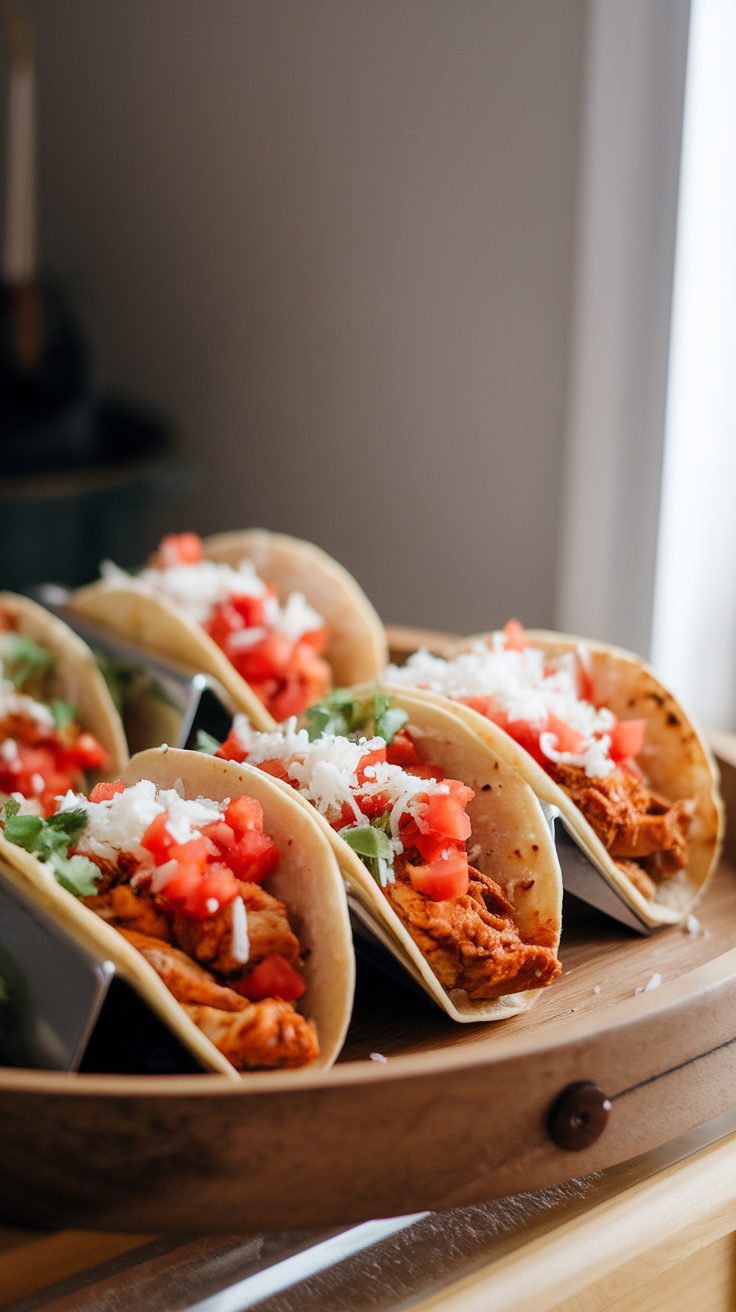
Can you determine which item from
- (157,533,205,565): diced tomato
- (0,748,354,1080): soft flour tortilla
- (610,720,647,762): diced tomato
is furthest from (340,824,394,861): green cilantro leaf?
(157,533,205,565): diced tomato

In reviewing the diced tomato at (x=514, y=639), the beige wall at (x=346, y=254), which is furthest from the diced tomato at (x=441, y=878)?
the beige wall at (x=346, y=254)

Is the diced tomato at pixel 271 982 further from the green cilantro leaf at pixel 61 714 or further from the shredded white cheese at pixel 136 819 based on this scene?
the green cilantro leaf at pixel 61 714

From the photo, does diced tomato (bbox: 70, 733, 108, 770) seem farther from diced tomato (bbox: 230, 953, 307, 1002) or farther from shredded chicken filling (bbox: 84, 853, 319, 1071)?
diced tomato (bbox: 230, 953, 307, 1002)

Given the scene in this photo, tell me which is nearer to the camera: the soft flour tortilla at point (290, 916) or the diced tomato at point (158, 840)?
the soft flour tortilla at point (290, 916)

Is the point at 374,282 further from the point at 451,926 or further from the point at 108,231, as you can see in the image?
the point at 451,926

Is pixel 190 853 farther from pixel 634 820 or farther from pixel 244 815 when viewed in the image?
pixel 634 820

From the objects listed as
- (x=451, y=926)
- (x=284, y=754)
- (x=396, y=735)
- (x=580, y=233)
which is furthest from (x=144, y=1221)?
(x=580, y=233)
